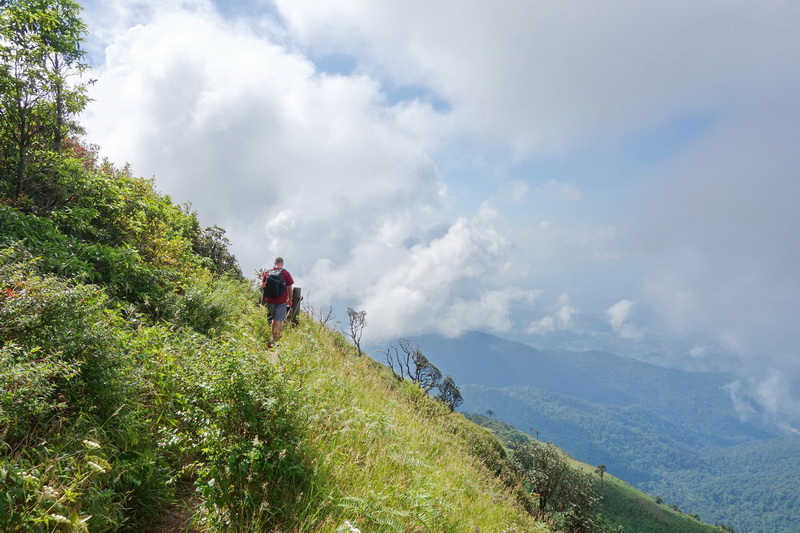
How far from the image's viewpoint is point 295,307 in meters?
12.7

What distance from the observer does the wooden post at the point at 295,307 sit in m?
12.4

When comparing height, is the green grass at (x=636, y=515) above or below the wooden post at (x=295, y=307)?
above

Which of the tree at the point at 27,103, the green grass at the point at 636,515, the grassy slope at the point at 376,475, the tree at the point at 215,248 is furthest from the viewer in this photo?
the green grass at the point at 636,515

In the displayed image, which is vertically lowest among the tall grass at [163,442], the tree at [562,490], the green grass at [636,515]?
the tall grass at [163,442]

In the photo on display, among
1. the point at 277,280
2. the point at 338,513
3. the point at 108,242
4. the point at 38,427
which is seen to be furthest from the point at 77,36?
the point at 338,513

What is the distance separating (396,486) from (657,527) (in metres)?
131

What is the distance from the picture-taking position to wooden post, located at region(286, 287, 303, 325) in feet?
40.6

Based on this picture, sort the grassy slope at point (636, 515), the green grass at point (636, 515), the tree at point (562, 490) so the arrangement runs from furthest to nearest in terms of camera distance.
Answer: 1. the green grass at point (636, 515)
2. the grassy slope at point (636, 515)
3. the tree at point (562, 490)

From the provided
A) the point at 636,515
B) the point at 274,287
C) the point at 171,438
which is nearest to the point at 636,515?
the point at 636,515

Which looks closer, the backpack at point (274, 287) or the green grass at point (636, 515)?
the backpack at point (274, 287)

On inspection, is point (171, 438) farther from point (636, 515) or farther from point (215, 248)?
point (636, 515)

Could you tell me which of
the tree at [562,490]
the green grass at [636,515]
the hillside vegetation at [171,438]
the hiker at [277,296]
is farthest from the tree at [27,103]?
the green grass at [636,515]

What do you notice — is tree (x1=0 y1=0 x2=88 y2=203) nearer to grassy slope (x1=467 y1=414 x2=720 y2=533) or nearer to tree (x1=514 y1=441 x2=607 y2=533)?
tree (x1=514 y1=441 x2=607 y2=533)

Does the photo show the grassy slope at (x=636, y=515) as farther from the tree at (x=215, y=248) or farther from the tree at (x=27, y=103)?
the tree at (x=27, y=103)
